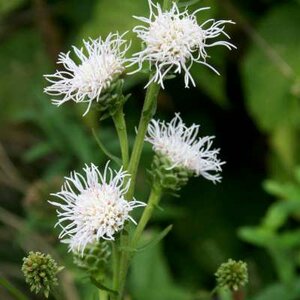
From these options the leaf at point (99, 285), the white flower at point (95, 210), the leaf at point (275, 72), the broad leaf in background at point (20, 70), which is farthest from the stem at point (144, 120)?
the broad leaf in background at point (20, 70)

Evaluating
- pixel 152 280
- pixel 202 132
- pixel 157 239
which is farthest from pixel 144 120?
pixel 202 132

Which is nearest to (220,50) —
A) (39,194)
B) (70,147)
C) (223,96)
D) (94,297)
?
(223,96)

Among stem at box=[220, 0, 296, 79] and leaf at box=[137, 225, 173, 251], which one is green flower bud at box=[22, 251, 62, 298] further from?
stem at box=[220, 0, 296, 79]

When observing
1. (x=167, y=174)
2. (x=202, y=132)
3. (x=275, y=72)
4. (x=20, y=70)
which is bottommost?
(x=167, y=174)

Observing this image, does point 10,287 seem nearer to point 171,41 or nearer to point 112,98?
point 112,98

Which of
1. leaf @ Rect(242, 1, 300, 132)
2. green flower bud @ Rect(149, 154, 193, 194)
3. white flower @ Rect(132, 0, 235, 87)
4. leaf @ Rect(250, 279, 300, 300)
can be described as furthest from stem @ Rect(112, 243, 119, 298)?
leaf @ Rect(242, 1, 300, 132)
